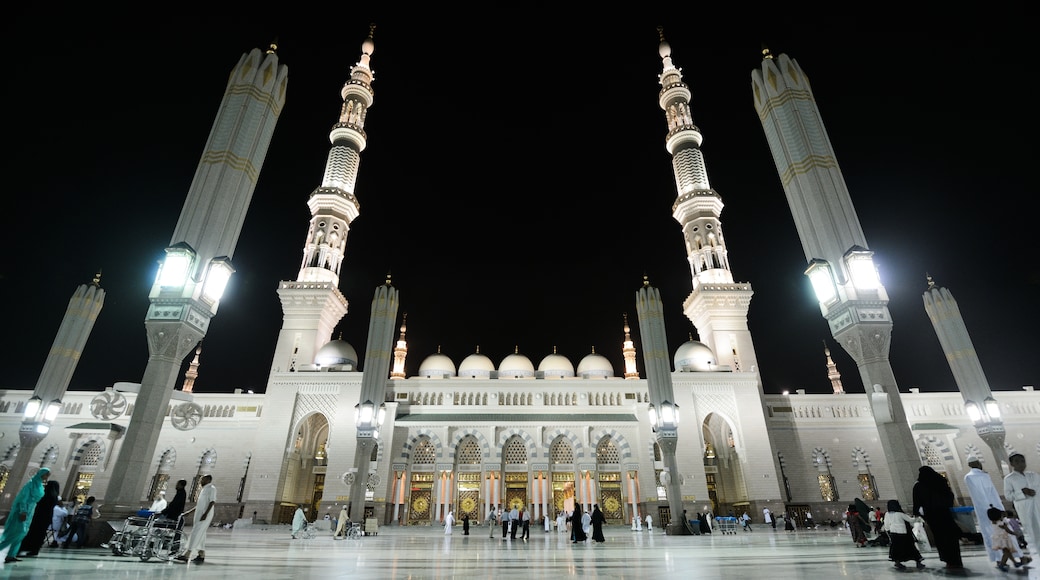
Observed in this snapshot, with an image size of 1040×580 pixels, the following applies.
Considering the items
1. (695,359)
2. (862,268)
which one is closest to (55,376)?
(862,268)

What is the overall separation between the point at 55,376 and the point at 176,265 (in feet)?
61.2

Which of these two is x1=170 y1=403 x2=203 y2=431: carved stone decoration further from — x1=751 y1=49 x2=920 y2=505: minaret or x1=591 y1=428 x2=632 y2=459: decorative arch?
x1=751 y1=49 x2=920 y2=505: minaret

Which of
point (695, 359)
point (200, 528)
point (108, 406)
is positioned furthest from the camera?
point (695, 359)

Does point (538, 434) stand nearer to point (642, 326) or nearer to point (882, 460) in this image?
point (642, 326)

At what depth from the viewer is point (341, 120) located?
3916 cm

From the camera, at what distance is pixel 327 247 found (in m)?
33.8

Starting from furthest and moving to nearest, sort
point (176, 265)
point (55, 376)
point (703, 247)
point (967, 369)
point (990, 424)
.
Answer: point (703, 247), point (967, 369), point (990, 424), point (55, 376), point (176, 265)

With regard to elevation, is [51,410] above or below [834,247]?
below

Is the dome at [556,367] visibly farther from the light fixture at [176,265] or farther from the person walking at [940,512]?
the person walking at [940,512]

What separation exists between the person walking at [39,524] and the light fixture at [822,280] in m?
15.1

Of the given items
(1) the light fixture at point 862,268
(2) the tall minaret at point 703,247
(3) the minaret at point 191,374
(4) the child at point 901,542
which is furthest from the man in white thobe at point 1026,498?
(3) the minaret at point 191,374

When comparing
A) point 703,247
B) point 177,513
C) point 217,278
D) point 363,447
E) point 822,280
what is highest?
point 703,247

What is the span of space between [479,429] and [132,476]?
63.6 ft

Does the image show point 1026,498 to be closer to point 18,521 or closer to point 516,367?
point 18,521
